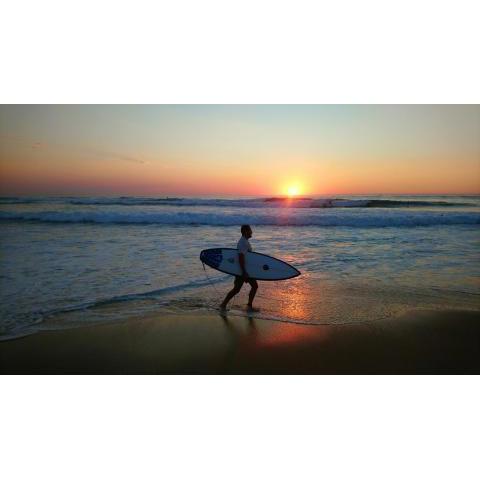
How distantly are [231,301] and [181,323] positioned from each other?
3.70 feet

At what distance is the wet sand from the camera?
3949 millimetres

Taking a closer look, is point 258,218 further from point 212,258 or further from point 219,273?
point 212,258

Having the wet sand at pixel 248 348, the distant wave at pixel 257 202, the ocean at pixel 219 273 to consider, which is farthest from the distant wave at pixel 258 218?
the wet sand at pixel 248 348

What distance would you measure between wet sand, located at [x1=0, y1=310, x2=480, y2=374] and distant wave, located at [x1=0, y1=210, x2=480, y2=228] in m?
12.1

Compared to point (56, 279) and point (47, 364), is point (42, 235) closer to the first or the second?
point (56, 279)

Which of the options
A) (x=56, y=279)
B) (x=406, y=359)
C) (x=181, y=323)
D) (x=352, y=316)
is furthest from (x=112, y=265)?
(x=406, y=359)

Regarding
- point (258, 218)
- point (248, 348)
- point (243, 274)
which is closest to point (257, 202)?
point (258, 218)

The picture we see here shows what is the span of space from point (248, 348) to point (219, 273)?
3509 mm

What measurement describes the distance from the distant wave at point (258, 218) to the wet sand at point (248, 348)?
12095 millimetres

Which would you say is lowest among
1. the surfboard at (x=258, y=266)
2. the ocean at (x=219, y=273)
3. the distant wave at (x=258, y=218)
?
the ocean at (x=219, y=273)

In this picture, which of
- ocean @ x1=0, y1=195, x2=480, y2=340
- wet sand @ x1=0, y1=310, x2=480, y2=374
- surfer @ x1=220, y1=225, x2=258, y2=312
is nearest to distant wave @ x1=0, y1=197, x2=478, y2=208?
ocean @ x1=0, y1=195, x2=480, y2=340

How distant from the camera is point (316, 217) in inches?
728

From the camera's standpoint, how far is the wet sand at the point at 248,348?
395cm

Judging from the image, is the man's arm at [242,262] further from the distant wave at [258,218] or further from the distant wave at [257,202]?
the distant wave at [257,202]
